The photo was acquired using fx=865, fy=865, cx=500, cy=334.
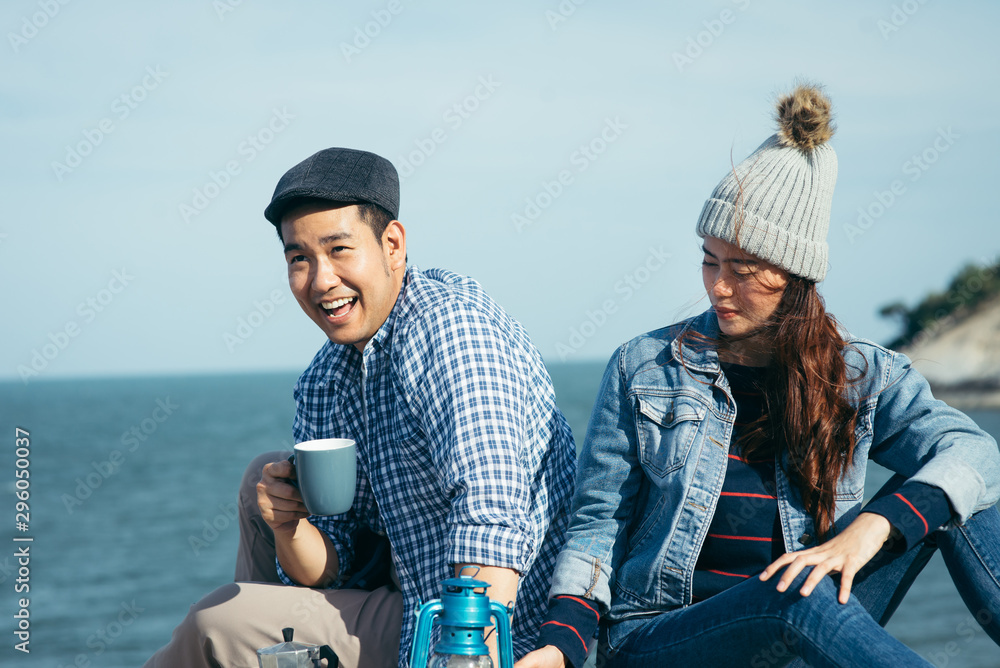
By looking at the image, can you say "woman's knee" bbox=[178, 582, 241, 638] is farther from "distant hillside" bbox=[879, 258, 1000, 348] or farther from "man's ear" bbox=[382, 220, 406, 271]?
"distant hillside" bbox=[879, 258, 1000, 348]

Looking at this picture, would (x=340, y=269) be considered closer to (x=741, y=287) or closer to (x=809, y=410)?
(x=741, y=287)

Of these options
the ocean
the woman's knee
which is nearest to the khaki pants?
the woman's knee

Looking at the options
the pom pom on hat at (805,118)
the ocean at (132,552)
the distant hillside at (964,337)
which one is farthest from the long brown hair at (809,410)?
the distant hillside at (964,337)

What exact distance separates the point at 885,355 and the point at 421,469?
1423mm

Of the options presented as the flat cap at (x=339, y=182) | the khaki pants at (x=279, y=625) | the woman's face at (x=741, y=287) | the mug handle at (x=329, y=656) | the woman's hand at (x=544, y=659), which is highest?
the flat cap at (x=339, y=182)

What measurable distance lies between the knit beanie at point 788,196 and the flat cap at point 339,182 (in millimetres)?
979

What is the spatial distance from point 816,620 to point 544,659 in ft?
2.15

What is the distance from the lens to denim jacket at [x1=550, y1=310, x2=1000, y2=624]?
7.97ft

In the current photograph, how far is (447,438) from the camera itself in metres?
2.35

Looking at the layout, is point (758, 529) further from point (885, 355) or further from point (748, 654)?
point (885, 355)

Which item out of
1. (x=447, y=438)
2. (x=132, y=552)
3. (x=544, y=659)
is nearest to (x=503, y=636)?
(x=544, y=659)

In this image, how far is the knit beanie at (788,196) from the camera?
2561mm

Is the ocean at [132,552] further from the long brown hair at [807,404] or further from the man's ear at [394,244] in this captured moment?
the long brown hair at [807,404]

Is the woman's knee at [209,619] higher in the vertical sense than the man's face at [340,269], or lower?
lower
